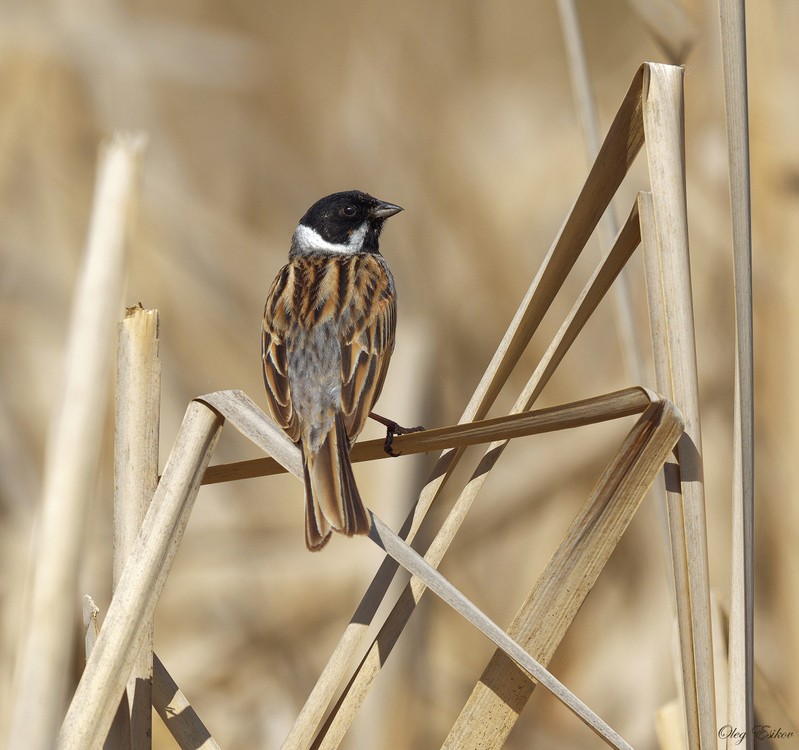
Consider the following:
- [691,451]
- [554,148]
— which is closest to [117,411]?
[691,451]

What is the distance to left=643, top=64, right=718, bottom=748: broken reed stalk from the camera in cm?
136

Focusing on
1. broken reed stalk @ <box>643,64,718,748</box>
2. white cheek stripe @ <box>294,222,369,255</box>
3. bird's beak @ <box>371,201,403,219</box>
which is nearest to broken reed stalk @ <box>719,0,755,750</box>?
broken reed stalk @ <box>643,64,718,748</box>

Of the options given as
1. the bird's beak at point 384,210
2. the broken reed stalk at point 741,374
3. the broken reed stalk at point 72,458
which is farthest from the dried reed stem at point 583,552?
the bird's beak at point 384,210

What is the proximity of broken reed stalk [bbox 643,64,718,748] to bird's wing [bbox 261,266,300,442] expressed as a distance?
869 millimetres

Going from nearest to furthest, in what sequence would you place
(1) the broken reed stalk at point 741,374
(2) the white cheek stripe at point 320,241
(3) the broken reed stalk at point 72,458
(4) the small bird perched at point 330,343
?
(3) the broken reed stalk at point 72,458
(1) the broken reed stalk at point 741,374
(4) the small bird perched at point 330,343
(2) the white cheek stripe at point 320,241

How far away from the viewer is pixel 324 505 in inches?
64.4

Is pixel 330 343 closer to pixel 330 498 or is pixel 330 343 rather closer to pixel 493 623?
pixel 330 498

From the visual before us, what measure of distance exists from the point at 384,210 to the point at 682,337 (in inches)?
65.5

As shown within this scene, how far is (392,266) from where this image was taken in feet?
10.5

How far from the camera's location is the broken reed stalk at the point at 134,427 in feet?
5.06

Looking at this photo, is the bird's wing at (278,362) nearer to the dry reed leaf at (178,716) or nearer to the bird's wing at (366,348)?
the bird's wing at (366,348)

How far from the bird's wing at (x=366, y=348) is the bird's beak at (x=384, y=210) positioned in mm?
308

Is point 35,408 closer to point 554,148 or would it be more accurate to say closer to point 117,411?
point 117,411

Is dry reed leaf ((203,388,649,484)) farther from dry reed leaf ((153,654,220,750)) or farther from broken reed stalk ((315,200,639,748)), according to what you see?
dry reed leaf ((153,654,220,750))
